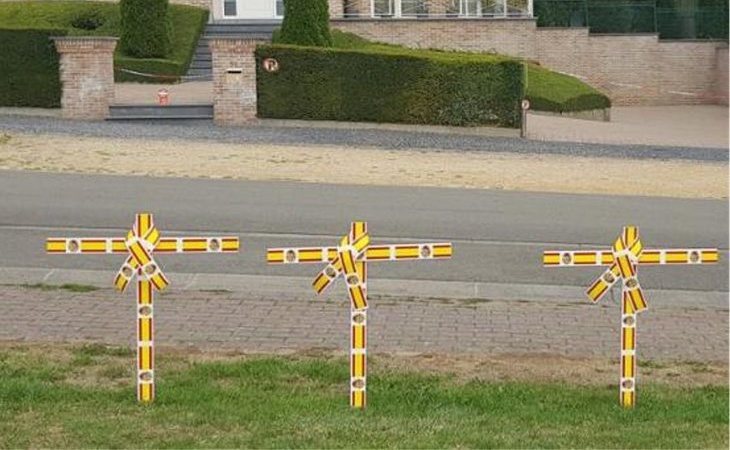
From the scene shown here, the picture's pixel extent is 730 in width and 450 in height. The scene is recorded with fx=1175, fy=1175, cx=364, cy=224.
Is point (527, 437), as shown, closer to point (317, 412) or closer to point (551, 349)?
point (317, 412)

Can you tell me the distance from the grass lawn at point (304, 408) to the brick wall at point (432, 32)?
84.4ft

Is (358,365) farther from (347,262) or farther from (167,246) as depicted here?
(167,246)

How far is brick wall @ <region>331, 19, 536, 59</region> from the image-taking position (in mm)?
32562

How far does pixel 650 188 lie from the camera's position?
17.2 meters

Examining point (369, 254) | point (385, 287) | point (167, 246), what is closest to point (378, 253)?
point (369, 254)

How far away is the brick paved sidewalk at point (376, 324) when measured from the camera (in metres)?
8.05

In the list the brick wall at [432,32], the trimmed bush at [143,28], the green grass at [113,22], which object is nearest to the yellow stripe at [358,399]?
the green grass at [113,22]

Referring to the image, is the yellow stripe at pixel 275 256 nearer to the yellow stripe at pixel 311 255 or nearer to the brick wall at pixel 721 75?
the yellow stripe at pixel 311 255

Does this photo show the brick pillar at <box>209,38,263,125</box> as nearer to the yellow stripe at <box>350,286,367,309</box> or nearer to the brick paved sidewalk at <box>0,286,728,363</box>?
the brick paved sidewalk at <box>0,286,728,363</box>

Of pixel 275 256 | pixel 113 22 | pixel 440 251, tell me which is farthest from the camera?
pixel 113 22

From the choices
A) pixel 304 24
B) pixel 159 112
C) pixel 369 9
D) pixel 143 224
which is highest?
pixel 369 9

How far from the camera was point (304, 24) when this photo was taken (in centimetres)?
2464

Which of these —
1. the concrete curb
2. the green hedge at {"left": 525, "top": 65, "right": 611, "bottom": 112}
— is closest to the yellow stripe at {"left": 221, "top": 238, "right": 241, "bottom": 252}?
the concrete curb

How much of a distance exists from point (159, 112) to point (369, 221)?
35.1 ft
